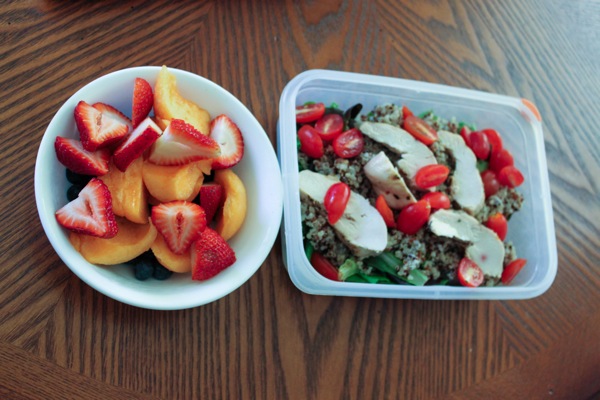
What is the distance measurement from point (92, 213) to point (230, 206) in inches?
7.9

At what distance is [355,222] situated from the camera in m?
1.03

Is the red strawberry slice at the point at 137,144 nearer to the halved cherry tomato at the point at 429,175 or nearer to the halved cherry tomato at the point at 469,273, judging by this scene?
the halved cherry tomato at the point at 429,175

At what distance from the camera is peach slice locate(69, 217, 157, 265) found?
0.76 meters

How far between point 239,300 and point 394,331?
32cm

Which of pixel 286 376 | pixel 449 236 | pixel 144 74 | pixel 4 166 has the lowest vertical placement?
pixel 286 376

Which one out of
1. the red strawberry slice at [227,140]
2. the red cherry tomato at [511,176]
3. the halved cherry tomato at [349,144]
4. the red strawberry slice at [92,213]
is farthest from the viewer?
the red cherry tomato at [511,176]

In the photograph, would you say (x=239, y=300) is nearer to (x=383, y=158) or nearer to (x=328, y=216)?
(x=328, y=216)

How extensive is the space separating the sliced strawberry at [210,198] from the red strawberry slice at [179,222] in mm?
42

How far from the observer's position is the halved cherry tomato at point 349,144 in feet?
3.55

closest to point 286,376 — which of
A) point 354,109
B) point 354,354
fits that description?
point 354,354

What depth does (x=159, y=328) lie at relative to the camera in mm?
911

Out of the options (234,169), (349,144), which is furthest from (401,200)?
(234,169)

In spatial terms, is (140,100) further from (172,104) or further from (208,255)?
(208,255)

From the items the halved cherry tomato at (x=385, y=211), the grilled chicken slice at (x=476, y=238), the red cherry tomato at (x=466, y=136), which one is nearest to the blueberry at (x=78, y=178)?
the halved cherry tomato at (x=385, y=211)
